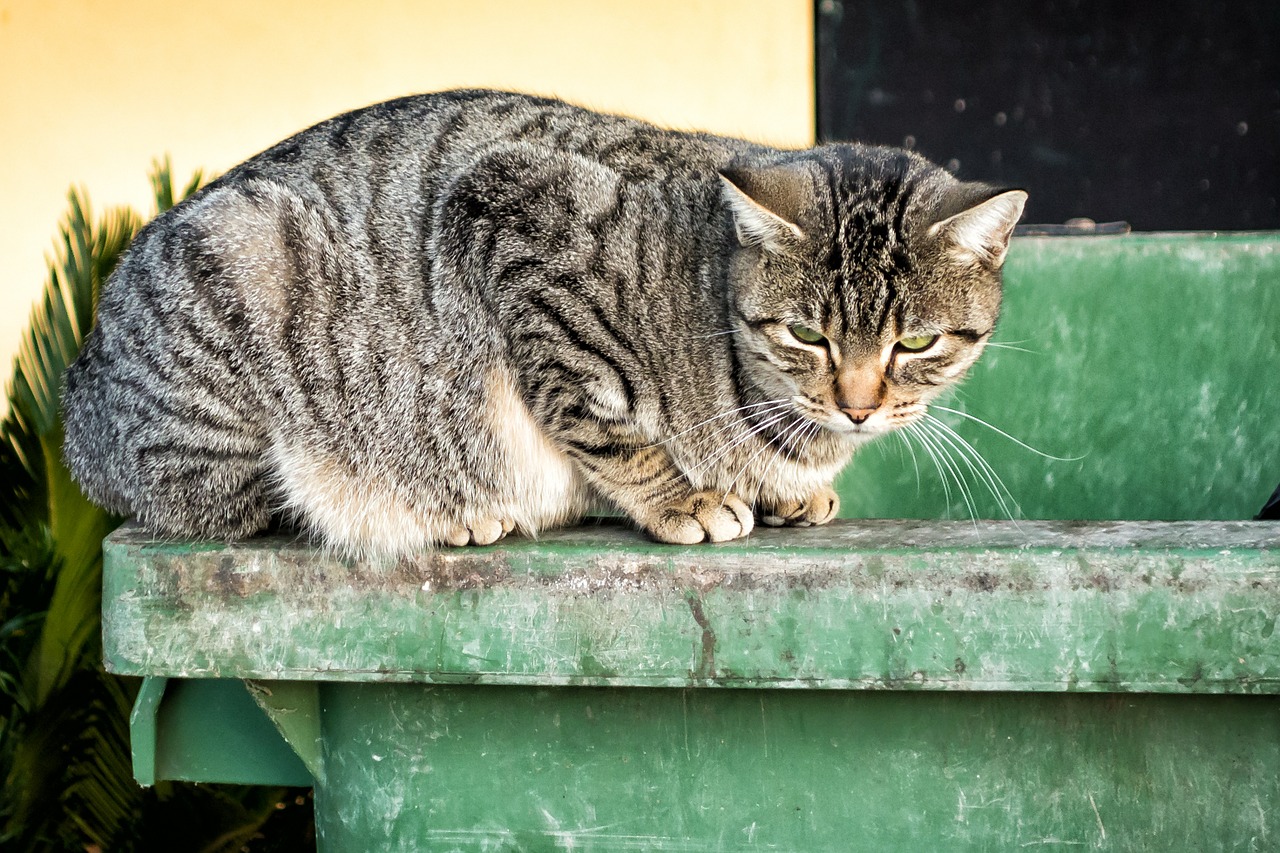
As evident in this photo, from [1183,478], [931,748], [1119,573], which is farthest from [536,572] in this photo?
[1183,478]

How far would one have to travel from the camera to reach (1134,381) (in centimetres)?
215

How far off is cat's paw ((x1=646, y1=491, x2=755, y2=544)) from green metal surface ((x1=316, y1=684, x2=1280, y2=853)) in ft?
0.87

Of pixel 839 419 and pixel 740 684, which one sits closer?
pixel 740 684

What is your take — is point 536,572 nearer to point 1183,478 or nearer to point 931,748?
point 931,748

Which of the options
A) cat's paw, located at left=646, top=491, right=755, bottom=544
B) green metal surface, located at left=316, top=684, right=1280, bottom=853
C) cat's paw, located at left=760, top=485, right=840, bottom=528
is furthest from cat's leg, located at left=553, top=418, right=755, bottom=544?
green metal surface, located at left=316, top=684, right=1280, bottom=853

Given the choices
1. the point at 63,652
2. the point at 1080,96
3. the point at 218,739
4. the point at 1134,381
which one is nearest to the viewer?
the point at 218,739

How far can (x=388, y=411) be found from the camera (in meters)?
1.69

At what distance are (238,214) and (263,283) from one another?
0.42ft

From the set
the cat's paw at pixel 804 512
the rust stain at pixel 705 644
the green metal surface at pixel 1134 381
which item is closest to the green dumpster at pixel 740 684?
the rust stain at pixel 705 644

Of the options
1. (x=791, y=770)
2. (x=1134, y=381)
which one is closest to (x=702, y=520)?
(x=791, y=770)

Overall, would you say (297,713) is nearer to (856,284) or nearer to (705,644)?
(705,644)

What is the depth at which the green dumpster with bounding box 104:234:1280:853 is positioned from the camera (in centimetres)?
117

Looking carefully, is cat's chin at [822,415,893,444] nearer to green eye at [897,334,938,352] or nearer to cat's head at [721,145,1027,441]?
cat's head at [721,145,1027,441]

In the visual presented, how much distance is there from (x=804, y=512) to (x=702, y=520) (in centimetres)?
27
